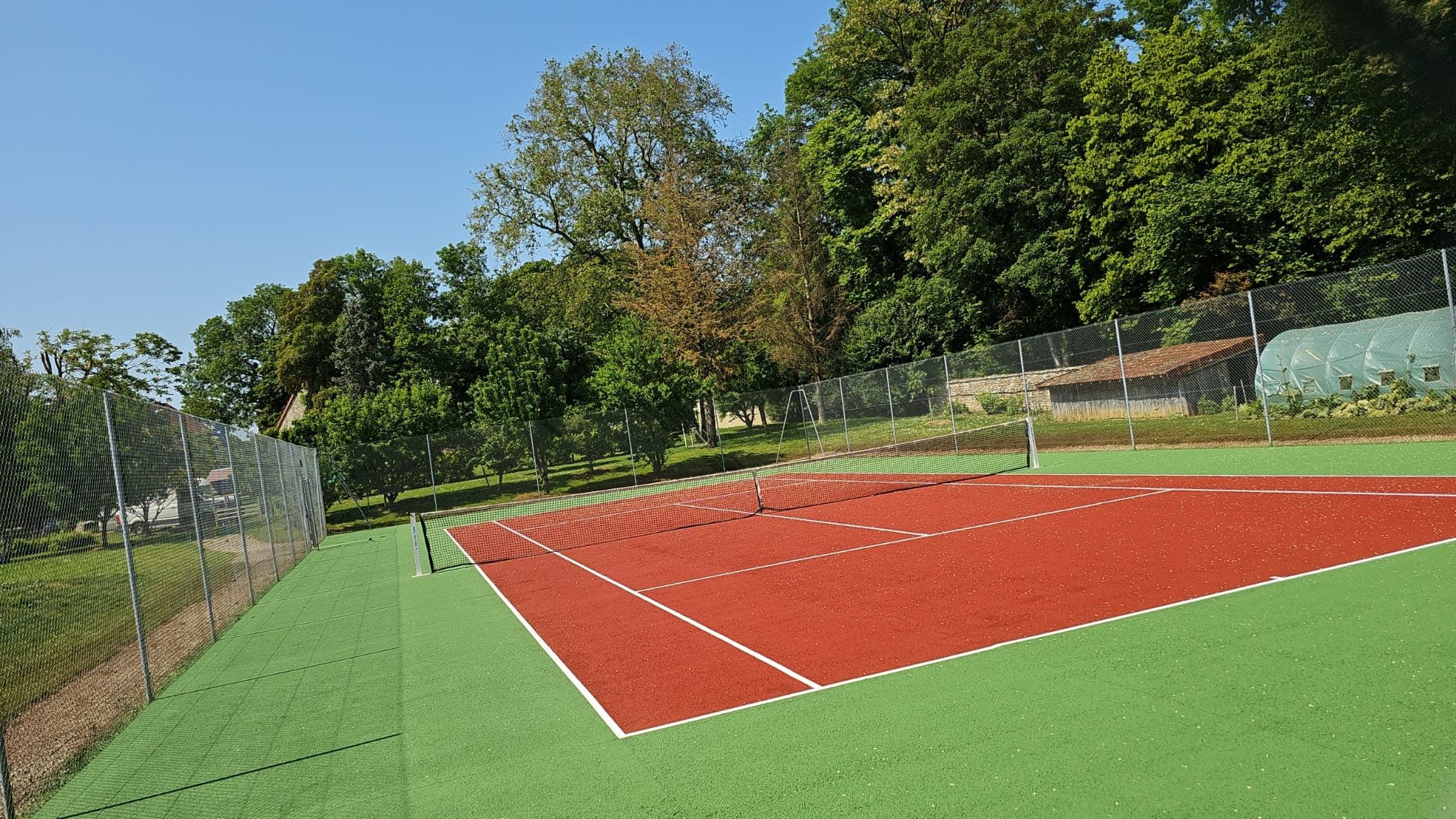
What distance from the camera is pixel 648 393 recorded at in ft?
99.3

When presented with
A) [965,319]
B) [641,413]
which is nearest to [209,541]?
[641,413]

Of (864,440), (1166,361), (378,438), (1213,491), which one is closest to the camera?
(1213,491)

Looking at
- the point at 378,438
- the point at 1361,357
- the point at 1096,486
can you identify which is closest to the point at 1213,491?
the point at 1096,486

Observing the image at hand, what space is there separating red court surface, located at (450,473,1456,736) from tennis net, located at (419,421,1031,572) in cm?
273

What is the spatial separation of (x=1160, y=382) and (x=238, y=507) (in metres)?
17.1

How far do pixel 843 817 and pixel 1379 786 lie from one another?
2.04 meters

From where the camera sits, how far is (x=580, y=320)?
3788cm

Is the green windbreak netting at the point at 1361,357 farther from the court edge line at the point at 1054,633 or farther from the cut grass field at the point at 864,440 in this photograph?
the court edge line at the point at 1054,633

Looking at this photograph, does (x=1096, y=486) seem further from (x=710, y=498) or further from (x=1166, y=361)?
(x=710, y=498)

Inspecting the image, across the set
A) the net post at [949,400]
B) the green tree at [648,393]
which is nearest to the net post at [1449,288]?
the net post at [949,400]

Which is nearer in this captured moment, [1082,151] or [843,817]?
[843,817]

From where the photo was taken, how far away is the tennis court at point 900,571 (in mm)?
6215

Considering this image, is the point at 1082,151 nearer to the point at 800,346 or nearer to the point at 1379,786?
the point at 800,346

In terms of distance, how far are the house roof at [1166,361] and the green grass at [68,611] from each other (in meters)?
17.2
